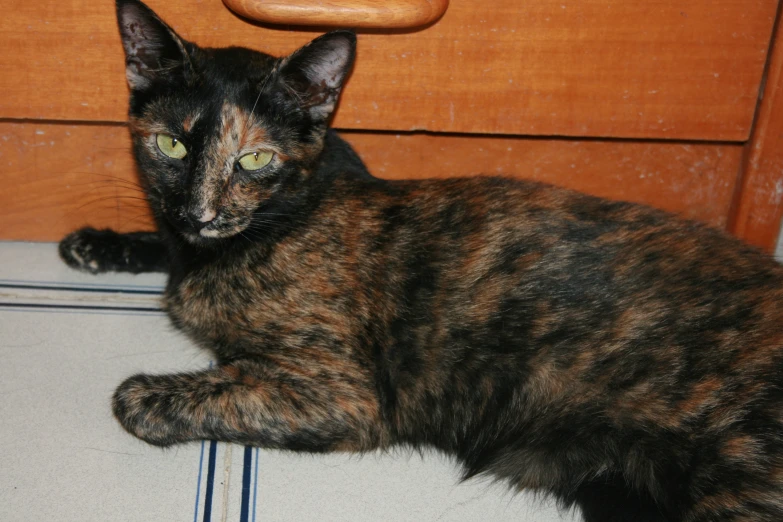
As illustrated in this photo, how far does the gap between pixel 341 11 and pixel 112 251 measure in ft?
3.70

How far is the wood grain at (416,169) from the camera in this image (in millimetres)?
2518

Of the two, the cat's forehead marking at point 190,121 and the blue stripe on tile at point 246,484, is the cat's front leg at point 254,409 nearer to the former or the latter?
the blue stripe on tile at point 246,484

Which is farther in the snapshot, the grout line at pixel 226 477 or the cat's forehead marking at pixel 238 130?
the cat's forehead marking at pixel 238 130

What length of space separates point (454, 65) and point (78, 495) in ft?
5.09

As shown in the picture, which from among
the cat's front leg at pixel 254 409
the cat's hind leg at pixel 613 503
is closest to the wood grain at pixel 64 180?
the cat's front leg at pixel 254 409

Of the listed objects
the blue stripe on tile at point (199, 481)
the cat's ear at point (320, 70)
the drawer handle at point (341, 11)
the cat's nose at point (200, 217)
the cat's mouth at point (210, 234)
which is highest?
the drawer handle at point (341, 11)

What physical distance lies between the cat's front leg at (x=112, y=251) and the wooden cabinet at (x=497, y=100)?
12cm

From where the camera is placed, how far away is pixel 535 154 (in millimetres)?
2605

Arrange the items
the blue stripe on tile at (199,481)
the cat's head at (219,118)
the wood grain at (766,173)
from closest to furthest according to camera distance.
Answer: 1. the blue stripe on tile at (199,481)
2. the cat's head at (219,118)
3. the wood grain at (766,173)

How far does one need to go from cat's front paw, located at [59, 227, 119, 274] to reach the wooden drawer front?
40cm

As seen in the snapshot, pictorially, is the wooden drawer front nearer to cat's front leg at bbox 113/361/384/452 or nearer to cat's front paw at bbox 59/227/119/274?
cat's front paw at bbox 59/227/119/274

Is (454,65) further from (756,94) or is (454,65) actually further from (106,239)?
(106,239)

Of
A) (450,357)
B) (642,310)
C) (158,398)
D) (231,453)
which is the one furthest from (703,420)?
(158,398)

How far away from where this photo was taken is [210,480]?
1.80 meters
